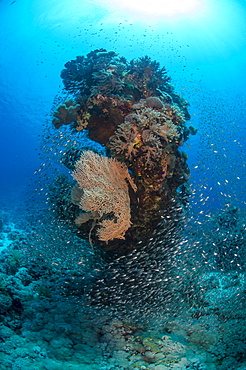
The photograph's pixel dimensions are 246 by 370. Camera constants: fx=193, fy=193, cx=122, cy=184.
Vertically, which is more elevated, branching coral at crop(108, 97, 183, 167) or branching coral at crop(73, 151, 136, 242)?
branching coral at crop(108, 97, 183, 167)

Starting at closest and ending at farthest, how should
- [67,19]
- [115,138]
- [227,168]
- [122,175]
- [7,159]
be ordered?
[122,175] → [115,138] → [227,168] → [67,19] → [7,159]

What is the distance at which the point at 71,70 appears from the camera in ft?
28.9

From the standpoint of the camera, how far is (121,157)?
6238 millimetres

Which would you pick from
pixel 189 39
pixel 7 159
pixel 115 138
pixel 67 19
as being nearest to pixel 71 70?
pixel 115 138

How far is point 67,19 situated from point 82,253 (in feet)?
49.3

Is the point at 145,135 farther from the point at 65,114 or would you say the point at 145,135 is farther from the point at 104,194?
the point at 65,114

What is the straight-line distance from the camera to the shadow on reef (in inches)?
212

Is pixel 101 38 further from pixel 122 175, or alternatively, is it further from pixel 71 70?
pixel 122 175

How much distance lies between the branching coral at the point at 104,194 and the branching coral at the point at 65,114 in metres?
→ 3.20

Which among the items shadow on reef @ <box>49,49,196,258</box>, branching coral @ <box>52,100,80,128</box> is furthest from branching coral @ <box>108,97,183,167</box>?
branching coral @ <box>52,100,80,128</box>

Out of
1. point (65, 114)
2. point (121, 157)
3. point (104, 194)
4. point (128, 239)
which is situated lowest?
point (128, 239)

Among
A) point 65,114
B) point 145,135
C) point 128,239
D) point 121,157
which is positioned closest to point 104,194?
point 121,157

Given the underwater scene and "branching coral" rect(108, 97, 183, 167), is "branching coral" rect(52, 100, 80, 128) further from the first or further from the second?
"branching coral" rect(108, 97, 183, 167)

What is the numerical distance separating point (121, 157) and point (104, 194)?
1632 millimetres
